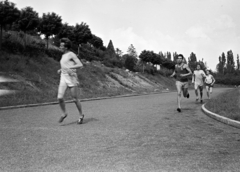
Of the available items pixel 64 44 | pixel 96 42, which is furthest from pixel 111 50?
pixel 64 44

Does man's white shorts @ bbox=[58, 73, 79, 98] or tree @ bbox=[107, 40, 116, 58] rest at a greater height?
tree @ bbox=[107, 40, 116, 58]

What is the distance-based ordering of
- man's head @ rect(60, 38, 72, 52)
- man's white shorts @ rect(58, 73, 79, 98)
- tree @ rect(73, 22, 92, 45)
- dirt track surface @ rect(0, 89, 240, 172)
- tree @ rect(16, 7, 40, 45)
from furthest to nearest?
tree @ rect(73, 22, 92, 45) → tree @ rect(16, 7, 40, 45) → man's head @ rect(60, 38, 72, 52) → man's white shorts @ rect(58, 73, 79, 98) → dirt track surface @ rect(0, 89, 240, 172)

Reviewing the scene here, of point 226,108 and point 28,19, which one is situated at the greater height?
point 28,19

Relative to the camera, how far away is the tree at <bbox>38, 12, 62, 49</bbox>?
105 ft

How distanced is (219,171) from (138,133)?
2.50 metres

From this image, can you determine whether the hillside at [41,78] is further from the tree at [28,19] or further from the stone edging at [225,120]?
the stone edging at [225,120]

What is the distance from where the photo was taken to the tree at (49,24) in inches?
1261

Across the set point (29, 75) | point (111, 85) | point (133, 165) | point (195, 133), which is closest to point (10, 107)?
point (195, 133)

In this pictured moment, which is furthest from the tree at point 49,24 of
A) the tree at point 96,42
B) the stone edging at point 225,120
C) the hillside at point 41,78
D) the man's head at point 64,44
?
the tree at point 96,42

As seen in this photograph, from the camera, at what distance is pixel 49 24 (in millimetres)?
32250

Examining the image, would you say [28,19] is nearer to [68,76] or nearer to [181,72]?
[181,72]

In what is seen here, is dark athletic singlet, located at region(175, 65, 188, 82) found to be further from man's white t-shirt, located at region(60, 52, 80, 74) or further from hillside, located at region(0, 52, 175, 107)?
hillside, located at region(0, 52, 175, 107)

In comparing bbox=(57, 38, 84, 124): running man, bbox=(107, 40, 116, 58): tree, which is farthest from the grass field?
bbox=(107, 40, 116, 58): tree

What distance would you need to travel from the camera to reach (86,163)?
345 centimetres
